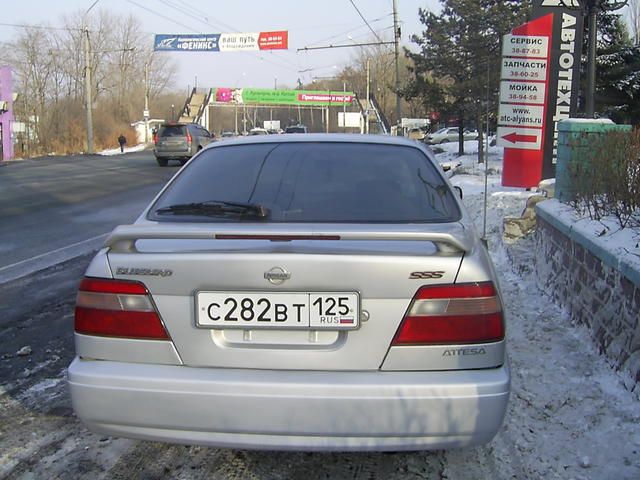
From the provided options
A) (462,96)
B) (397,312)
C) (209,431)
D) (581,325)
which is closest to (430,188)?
(397,312)

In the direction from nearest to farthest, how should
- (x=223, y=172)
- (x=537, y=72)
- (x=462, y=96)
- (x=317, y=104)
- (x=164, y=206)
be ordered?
(x=164, y=206)
(x=223, y=172)
(x=537, y=72)
(x=462, y=96)
(x=317, y=104)

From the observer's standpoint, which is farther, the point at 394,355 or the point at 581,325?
the point at 581,325

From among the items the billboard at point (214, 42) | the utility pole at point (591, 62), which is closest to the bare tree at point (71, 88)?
the billboard at point (214, 42)

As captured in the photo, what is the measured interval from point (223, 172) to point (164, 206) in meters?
0.41

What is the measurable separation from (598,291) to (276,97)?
197 ft

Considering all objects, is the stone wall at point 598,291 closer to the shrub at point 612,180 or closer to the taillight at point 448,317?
the shrub at point 612,180

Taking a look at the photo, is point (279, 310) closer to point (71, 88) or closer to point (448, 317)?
point (448, 317)

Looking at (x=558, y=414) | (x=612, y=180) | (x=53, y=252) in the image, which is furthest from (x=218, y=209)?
(x=53, y=252)

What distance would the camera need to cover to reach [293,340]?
2.49 m

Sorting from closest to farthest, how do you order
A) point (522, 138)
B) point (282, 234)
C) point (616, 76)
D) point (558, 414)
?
point (282, 234)
point (558, 414)
point (522, 138)
point (616, 76)

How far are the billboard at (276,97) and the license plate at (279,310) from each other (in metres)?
59.0

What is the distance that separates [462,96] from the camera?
2059 centimetres

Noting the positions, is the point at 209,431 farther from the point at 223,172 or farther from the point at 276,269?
the point at 223,172

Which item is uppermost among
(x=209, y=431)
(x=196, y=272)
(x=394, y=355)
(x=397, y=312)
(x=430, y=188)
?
(x=430, y=188)
